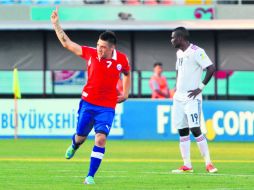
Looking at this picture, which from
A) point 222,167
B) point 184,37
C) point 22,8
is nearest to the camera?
point 184,37

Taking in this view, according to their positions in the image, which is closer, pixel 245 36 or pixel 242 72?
pixel 242 72

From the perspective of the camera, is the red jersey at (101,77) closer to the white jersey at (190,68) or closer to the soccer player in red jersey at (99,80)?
the soccer player in red jersey at (99,80)

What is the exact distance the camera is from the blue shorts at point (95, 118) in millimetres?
15594

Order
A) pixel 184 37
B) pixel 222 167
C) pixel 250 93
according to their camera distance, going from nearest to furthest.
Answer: pixel 184 37 < pixel 222 167 < pixel 250 93

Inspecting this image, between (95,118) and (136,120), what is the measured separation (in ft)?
42.0

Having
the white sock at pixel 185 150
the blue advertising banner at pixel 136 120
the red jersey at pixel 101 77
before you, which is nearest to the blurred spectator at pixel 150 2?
the blue advertising banner at pixel 136 120

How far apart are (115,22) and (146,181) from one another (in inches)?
833

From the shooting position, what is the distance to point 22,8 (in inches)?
1474

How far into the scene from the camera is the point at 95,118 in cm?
1589

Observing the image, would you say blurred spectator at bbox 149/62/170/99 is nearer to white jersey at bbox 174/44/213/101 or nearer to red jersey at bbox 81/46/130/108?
white jersey at bbox 174/44/213/101

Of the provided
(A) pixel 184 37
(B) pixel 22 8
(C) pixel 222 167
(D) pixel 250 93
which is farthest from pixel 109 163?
(B) pixel 22 8

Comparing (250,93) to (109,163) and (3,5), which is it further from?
(109,163)

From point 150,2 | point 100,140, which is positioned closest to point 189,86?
point 100,140

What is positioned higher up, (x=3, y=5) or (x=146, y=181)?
(x=3, y=5)
